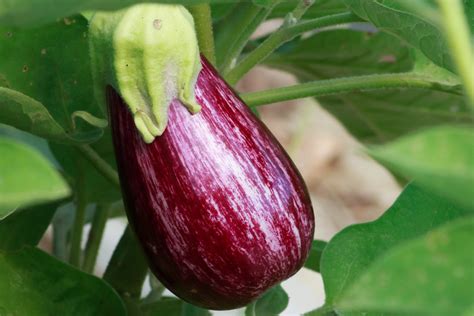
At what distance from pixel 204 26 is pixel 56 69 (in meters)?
0.12

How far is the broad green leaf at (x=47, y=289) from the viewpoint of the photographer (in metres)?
0.63

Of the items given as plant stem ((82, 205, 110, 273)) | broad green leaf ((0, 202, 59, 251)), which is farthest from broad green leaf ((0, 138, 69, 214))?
plant stem ((82, 205, 110, 273))

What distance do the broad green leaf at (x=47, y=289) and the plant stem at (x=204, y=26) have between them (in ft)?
0.57

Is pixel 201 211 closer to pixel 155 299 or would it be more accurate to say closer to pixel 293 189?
pixel 293 189

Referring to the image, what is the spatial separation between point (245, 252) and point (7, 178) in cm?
27

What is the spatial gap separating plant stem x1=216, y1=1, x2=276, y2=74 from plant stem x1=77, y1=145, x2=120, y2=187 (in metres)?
0.10

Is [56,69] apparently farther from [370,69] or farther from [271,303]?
[370,69]

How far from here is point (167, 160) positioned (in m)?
0.53

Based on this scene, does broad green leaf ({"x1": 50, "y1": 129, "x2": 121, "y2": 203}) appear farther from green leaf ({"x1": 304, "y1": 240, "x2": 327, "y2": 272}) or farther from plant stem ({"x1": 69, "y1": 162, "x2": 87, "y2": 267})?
green leaf ({"x1": 304, "y1": 240, "x2": 327, "y2": 272})

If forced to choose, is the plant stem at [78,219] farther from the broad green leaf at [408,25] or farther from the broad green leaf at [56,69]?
the broad green leaf at [408,25]

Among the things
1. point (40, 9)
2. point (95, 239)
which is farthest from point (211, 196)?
point (95, 239)

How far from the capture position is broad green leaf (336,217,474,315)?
0.89ft

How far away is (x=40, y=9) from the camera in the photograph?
0.36m

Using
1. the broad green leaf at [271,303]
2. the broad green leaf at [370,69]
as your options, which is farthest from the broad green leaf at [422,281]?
the broad green leaf at [370,69]
